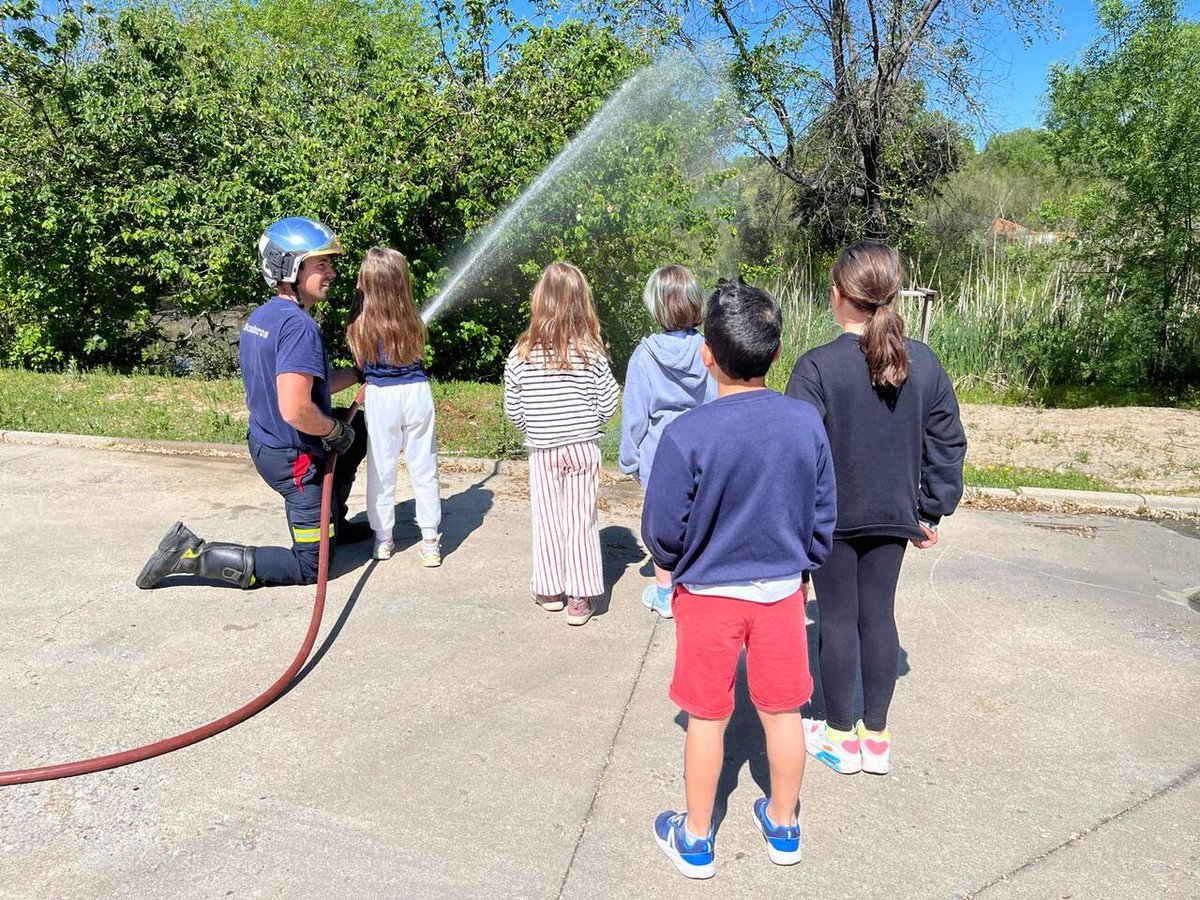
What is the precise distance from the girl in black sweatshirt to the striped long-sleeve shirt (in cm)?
153

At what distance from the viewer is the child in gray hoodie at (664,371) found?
425 cm

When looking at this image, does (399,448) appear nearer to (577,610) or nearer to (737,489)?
(577,610)

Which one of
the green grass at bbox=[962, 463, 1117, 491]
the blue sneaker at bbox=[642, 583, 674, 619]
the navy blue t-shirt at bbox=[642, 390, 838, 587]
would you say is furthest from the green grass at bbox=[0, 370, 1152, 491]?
the navy blue t-shirt at bbox=[642, 390, 838, 587]

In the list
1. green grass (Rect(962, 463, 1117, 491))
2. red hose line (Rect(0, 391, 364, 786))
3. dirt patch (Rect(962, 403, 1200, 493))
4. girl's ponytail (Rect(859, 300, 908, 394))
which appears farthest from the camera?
dirt patch (Rect(962, 403, 1200, 493))

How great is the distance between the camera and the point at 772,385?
10.3 m

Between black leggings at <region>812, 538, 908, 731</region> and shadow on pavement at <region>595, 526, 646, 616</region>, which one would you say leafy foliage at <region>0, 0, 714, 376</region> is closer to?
shadow on pavement at <region>595, 526, 646, 616</region>

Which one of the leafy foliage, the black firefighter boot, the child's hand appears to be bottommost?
the black firefighter boot

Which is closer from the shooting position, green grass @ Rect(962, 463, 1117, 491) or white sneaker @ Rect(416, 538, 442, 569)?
white sneaker @ Rect(416, 538, 442, 569)

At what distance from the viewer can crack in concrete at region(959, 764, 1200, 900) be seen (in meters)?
2.77

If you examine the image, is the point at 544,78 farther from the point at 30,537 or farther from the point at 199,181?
the point at 30,537

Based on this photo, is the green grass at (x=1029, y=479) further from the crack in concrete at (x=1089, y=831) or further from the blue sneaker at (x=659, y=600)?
the crack in concrete at (x=1089, y=831)

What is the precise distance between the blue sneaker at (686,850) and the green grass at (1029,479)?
4991 mm

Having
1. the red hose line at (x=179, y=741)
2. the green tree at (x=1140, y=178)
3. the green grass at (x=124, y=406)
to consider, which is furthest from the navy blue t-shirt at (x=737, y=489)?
the green tree at (x=1140, y=178)

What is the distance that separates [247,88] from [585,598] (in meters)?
8.29
